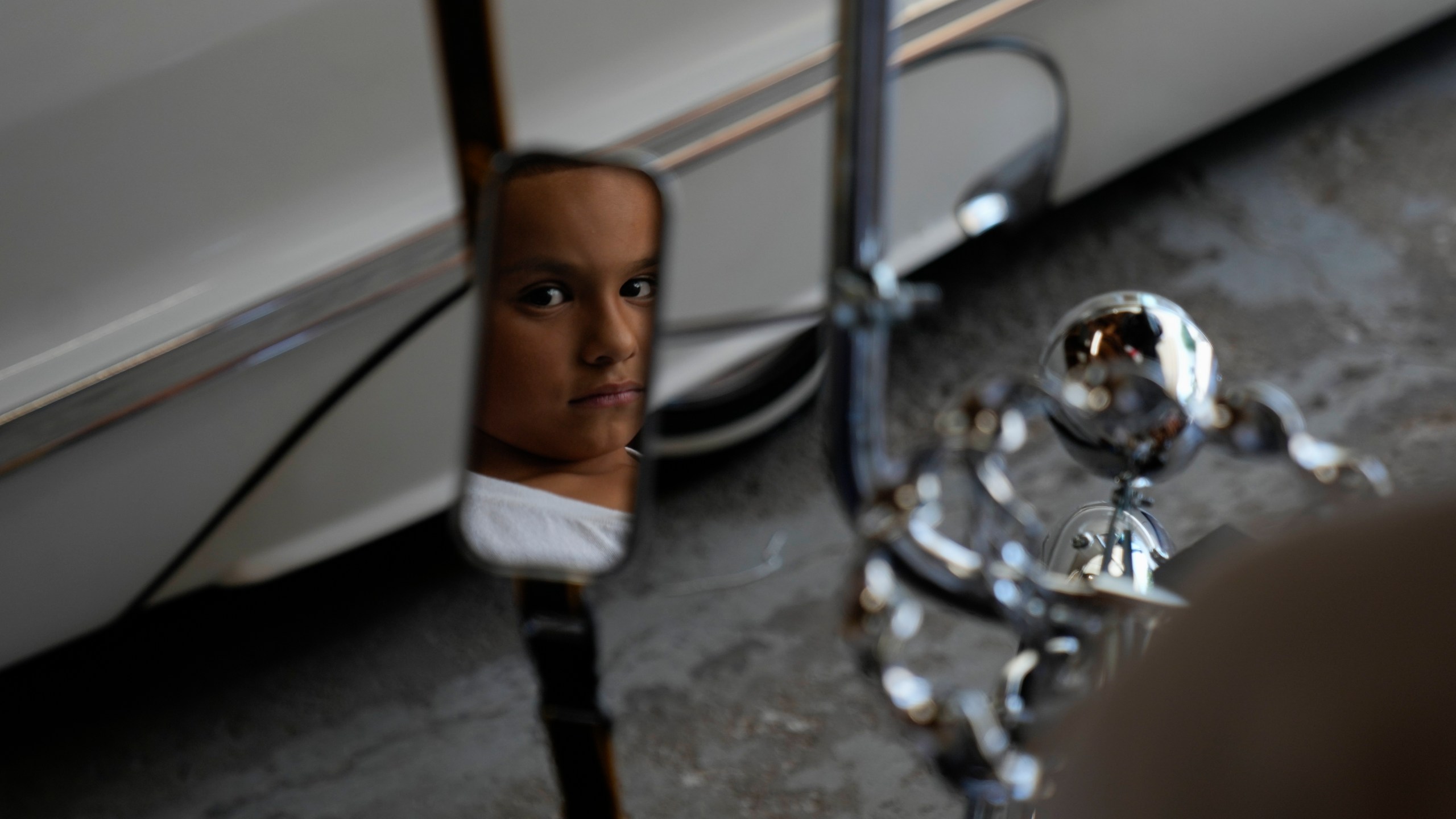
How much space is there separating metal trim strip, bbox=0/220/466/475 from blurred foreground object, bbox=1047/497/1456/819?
798 millimetres

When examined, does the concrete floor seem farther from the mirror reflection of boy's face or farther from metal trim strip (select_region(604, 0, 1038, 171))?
the mirror reflection of boy's face

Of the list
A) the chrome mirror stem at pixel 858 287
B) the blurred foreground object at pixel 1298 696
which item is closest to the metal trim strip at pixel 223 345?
the chrome mirror stem at pixel 858 287

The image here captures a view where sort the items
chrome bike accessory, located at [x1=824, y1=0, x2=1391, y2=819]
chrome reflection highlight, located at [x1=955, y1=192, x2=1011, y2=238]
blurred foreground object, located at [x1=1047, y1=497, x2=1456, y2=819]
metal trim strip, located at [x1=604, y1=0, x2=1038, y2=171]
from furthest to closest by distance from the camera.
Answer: metal trim strip, located at [x1=604, y1=0, x2=1038, y2=171] → chrome reflection highlight, located at [x1=955, y1=192, x2=1011, y2=238] → chrome bike accessory, located at [x1=824, y1=0, x2=1391, y2=819] → blurred foreground object, located at [x1=1047, y1=497, x2=1456, y2=819]

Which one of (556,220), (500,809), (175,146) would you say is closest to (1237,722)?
(556,220)

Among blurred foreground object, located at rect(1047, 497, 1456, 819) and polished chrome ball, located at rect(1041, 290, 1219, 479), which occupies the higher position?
blurred foreground object, located at rect(1047, 497, 1456, 819)

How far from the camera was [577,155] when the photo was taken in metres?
0.47

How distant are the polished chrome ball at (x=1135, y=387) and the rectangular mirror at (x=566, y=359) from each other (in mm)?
149

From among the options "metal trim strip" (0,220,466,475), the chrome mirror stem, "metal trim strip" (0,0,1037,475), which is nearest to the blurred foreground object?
the chrome mirror stem

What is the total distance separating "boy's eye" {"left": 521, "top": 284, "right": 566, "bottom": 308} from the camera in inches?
17.4

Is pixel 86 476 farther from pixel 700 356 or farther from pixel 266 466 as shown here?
pixel 700 356

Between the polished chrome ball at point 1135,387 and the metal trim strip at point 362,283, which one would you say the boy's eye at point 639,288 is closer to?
the polished chrome ball at point 1135,387

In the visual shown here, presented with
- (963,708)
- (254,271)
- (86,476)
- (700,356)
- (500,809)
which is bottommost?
(500,809)

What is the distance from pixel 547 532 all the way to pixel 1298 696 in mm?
287

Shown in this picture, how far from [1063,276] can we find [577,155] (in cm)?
117
